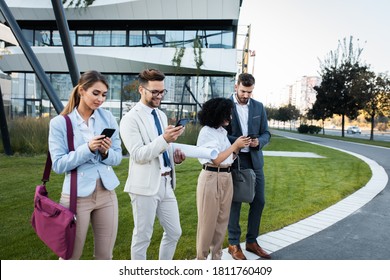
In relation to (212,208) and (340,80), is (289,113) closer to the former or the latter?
(340,80)

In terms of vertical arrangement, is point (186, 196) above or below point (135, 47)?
below

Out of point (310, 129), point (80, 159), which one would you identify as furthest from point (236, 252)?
point (310, 129)

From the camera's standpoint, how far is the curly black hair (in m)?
2.93

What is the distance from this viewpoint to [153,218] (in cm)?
264

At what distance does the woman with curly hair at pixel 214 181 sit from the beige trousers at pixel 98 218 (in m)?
0.86

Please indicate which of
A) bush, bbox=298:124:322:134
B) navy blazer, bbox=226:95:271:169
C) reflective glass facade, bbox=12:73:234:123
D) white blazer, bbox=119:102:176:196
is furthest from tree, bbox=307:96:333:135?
white blazer, bbox=119:102:176:196

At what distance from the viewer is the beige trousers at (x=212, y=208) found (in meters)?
2.96

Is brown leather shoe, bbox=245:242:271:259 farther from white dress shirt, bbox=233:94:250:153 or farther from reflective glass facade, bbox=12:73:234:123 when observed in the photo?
reflective glass facade, bbox=12:73:234:123

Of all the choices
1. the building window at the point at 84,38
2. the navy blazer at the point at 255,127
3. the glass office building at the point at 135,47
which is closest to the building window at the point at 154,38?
the glass office building at the point at 135,47

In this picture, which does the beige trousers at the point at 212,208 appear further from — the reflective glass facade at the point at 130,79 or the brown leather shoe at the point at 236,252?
the reflective glass facade at the point at 130,79

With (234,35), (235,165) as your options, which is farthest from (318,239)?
(234,35)

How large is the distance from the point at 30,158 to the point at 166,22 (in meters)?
17.0

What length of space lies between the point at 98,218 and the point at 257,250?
1915 millimetres

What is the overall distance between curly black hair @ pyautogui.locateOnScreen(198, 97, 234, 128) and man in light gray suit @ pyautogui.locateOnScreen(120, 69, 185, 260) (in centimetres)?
43
